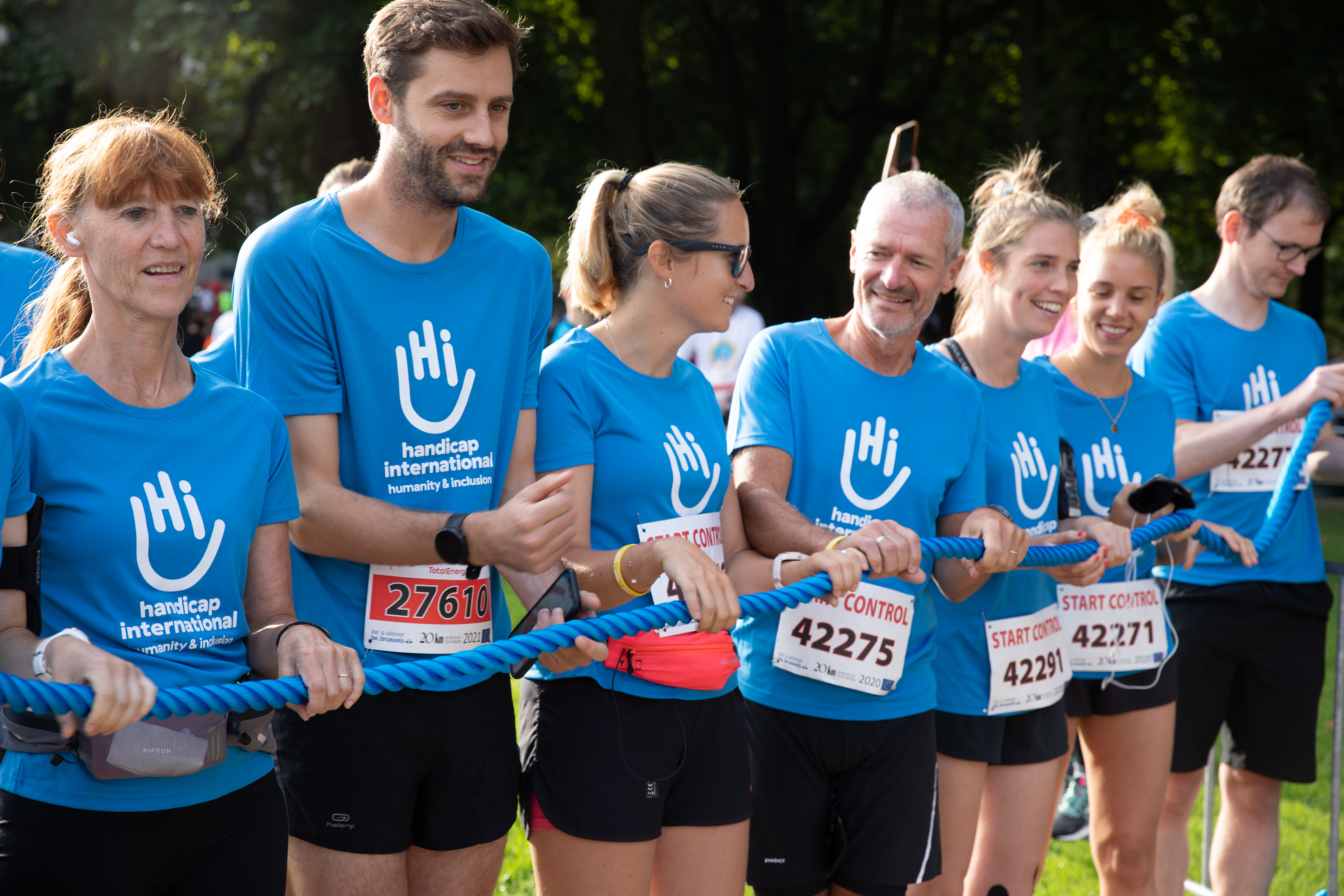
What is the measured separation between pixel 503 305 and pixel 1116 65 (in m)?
12.7

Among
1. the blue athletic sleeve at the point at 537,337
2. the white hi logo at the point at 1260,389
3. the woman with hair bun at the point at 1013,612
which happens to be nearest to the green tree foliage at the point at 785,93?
the white hi logo at the point at 1260,389

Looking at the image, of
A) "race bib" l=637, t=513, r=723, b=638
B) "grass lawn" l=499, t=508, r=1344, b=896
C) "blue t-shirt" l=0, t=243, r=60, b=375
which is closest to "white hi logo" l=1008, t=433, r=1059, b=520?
"race bib" l=637, t=513, r=723, b=638

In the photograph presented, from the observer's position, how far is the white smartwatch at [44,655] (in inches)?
72.6

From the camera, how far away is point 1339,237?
24828 mm

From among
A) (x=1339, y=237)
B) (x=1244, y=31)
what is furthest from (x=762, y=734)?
(x=1339, y=237)

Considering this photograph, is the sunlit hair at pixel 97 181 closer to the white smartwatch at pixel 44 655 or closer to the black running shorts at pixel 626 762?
the white smartwatch at pixel 44 655

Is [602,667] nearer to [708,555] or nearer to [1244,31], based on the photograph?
[708,555]

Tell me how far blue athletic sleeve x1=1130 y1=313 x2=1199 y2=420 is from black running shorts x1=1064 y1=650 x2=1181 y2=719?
0.94 meters

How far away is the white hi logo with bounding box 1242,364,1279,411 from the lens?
415cm

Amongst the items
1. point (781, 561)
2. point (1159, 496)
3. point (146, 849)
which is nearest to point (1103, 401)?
point (1159, 496)

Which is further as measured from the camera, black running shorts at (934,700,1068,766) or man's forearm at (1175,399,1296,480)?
man's forearm at (1175,399,1296,480)

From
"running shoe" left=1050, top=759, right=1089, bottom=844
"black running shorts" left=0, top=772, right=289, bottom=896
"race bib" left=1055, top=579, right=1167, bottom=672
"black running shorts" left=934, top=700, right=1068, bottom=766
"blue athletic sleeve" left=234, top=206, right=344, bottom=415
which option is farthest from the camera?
"running shoe" left=1050, top=759, right=1089, bottom=844

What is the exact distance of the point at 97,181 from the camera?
6.88 feet

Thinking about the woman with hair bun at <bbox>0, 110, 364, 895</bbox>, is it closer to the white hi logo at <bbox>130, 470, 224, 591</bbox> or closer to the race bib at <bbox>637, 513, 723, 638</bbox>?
the white hi logo at <bbox>130, 470, 224, 591</bbox>
